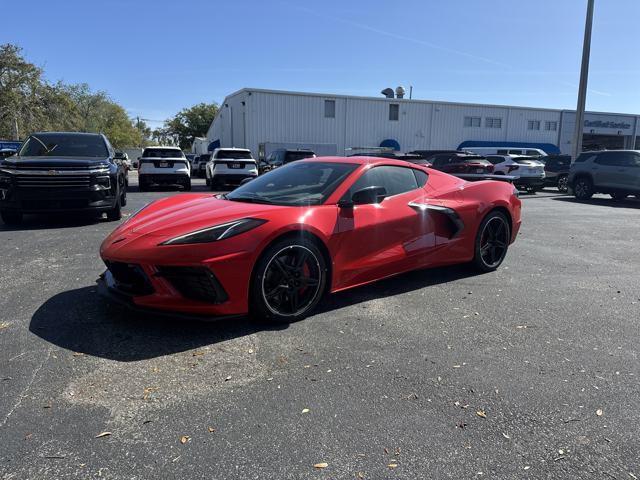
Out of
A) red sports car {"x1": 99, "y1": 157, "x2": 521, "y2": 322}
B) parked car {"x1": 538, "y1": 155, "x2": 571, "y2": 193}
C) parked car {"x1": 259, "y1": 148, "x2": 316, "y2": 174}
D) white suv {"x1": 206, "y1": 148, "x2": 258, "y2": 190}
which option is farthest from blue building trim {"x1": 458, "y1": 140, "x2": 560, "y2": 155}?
red sports car {"x1": 99, "y1": 157, "x2": 521, "y2": 322}

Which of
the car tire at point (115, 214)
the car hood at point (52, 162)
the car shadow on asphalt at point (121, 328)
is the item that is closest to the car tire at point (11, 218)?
the car hood at point (52, 162)

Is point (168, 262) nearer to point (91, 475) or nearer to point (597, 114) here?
point (91, 475)

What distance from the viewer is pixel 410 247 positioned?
→ 4801mm

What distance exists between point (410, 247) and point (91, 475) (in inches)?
134

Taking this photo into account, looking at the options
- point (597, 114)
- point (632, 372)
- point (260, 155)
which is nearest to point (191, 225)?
point (632, 372)

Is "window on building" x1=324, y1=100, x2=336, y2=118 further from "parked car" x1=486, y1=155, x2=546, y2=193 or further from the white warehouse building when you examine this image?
"parked car" x1=486, y1=155, x2=546, y2=193

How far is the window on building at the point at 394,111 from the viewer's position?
122ft

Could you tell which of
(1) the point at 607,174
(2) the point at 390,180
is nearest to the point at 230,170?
(1) the point at 607,174

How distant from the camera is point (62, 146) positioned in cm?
930

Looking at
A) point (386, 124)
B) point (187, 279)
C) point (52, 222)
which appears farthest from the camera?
point (386, 124)

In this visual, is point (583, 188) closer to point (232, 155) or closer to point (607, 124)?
point (232, 155)

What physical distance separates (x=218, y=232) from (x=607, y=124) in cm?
4993

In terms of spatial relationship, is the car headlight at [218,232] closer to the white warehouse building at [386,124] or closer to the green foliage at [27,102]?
the white warehouse building at [386,124]

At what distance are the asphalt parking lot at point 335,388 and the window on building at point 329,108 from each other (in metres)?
31.8
